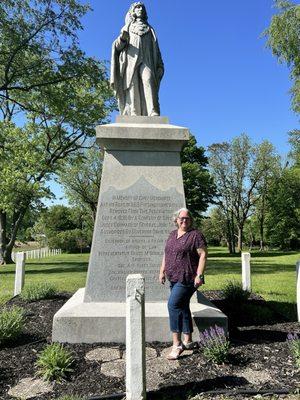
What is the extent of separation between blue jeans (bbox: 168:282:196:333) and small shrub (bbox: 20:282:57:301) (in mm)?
4304

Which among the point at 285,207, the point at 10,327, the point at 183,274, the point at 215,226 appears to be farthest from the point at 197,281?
the point at 215,226

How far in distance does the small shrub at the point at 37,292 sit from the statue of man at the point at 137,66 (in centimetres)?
403

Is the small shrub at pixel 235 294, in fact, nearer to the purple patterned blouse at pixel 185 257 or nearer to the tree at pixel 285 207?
the purple patterned blouse at pixel 185 257

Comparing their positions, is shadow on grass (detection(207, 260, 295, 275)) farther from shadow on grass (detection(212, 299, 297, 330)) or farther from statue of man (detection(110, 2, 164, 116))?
statue of man (detection(110, 2, 164, 116))

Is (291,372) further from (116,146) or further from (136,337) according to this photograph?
(116,146)

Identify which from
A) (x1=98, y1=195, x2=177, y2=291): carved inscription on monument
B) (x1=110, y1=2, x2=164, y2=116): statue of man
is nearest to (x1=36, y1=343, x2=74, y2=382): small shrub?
(x1=98, y1=195, x2=177, y2=291): carved inscription on monument

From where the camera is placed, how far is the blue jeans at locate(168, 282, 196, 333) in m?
4.99

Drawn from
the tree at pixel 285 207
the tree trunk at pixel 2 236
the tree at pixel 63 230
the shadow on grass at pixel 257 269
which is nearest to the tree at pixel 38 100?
the tree trunk at pixel 2 236

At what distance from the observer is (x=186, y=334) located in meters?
5.10

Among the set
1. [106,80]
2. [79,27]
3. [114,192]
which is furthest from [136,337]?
[106,80]

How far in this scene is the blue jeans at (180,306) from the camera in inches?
197

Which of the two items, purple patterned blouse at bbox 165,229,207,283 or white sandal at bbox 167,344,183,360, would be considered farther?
purple patterned blouse at bbox 165,229,207,283

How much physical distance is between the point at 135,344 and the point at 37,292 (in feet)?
17.3

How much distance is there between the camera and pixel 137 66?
7270mm
